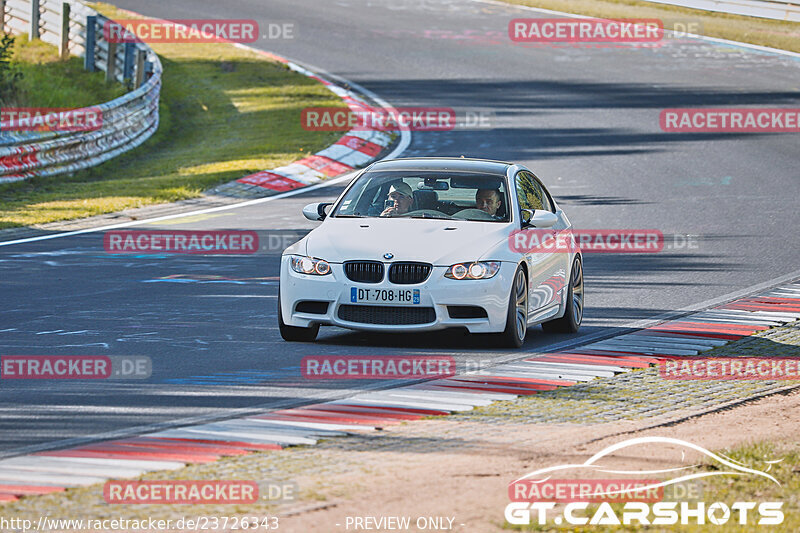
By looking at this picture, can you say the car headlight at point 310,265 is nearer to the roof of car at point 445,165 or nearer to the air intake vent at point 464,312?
the air intake vent at point 464,312

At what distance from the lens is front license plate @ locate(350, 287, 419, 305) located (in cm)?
1093

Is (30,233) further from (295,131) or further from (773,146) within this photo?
(773,146)

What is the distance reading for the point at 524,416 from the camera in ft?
28.1

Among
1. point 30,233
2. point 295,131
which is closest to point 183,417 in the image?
point 30,233

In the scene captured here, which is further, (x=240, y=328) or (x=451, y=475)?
(x=240, y=328)

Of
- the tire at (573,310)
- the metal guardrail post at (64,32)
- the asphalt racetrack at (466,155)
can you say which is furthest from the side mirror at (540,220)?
the metal guardrail post at (64,32)

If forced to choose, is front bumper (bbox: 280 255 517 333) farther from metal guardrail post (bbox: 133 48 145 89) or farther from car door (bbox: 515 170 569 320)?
metal guardrail post (bbox: 133 48 145 89)

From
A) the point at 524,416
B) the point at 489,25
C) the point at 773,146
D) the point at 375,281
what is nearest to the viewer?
the point at 524,416

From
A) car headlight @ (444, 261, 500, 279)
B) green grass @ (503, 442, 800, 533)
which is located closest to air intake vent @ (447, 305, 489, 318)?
car headlight @ (444, 261, 500, 279)

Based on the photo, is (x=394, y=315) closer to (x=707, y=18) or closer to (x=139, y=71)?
(x=139, y=71)

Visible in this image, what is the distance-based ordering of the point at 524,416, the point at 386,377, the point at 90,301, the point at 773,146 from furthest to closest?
1. the point at 773,146
2. the point at 90,301
3. the point at 386,377
4. the point at 524,416

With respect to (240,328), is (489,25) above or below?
above

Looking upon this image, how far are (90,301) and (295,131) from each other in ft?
50.2

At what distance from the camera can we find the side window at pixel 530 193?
12461mm
